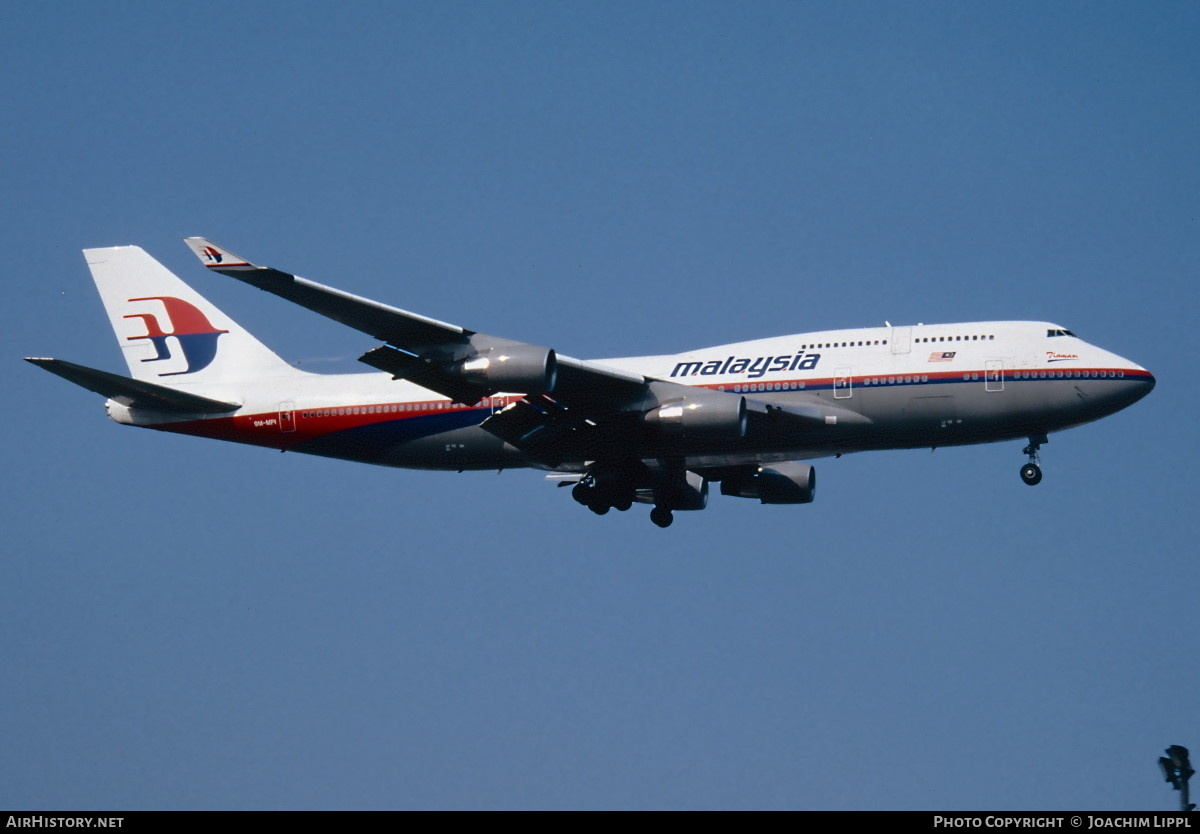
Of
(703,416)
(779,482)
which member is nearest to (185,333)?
(703,416)

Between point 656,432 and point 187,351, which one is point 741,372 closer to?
point 656,432

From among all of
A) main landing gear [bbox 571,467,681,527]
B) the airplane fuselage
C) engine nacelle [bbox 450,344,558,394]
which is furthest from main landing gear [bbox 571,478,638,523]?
engine nacelle [bbox 450,344,558,394]

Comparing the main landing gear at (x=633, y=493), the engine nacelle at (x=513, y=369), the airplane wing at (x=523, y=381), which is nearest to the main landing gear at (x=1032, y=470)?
the airplane wing at (x=523, y=381)

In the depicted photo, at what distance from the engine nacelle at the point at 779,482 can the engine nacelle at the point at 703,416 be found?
746 cm

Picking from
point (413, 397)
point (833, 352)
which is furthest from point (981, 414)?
point (413, 397)

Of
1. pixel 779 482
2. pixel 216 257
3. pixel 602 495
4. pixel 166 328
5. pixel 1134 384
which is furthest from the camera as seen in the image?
pixel 166 328

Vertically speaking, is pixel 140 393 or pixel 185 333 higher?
pixel 185 333

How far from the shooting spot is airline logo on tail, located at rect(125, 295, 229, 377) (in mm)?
50688

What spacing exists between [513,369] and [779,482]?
43.4 feet

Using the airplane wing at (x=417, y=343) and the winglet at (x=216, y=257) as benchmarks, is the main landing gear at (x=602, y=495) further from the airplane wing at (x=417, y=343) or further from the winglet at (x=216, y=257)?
the winglet at (x=216, y=257)

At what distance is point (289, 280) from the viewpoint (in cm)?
3716

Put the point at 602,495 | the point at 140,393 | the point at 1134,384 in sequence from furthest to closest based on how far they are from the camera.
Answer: the point at 602,495 < the point at 140,393 < the point at 1134,384

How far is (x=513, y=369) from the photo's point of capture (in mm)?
39781

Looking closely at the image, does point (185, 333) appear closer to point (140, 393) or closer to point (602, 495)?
point (140, 393)
